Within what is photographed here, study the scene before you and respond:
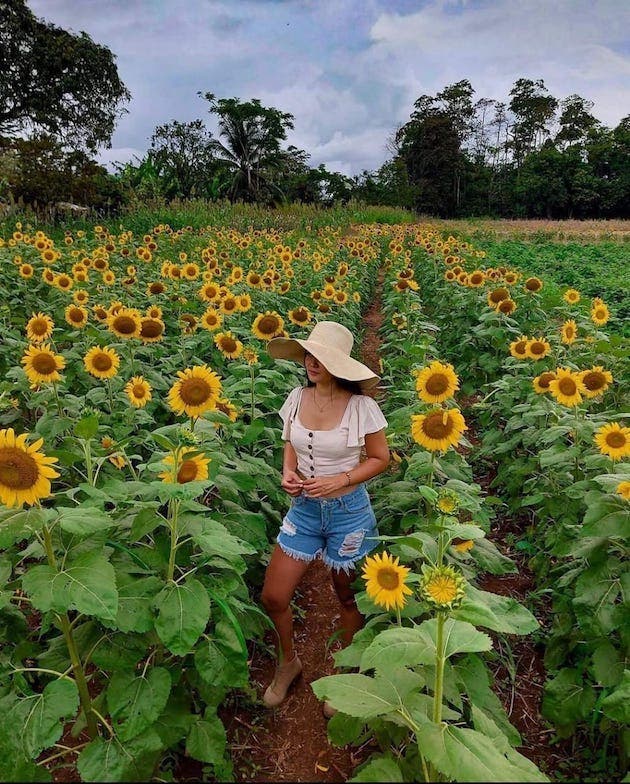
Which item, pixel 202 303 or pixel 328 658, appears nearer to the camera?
pixel 328 658

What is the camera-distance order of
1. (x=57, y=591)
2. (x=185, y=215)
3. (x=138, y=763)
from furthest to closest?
(x=185, y=215), (x=138, y=763), (x=57, y=591)

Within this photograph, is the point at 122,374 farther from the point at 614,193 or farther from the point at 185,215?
the point at 614,193

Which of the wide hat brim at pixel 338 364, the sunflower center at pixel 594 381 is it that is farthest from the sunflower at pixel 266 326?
the sunflower center at pixel 594 381

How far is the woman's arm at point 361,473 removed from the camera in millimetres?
2695

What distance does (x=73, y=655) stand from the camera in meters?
2.00

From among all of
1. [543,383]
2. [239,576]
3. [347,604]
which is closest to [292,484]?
[239,576]

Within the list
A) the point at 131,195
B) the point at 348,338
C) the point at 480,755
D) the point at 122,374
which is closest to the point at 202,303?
the point at 122,374

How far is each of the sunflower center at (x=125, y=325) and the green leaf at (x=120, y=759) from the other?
108 inches

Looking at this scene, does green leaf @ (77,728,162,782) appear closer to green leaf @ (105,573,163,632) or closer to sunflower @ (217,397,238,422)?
green leaf @ (105,573,163,632)

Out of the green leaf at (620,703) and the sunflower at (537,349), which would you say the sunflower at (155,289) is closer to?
the sunflower at (537,349)

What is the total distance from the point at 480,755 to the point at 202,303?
5522 mm

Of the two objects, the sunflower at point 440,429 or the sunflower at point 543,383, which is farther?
the sunflower at point 543,383

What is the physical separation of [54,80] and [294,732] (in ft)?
97.3

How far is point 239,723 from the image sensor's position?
8.83 ft
